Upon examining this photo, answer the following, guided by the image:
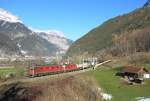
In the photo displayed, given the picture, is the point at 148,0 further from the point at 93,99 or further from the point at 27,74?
the point at 27,74

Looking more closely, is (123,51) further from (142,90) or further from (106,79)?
(142,90)

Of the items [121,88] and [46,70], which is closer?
[121,88]

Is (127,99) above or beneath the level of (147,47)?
beneath

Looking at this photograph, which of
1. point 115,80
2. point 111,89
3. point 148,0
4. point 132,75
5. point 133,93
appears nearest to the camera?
point 148,0

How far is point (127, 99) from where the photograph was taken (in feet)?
221

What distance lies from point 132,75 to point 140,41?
90515 mm

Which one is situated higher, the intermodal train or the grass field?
the intermodal train

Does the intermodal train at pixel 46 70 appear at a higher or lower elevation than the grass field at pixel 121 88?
higher

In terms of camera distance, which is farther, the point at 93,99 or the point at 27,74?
the point at 27,74

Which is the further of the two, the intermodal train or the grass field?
Answer: the intermodal train

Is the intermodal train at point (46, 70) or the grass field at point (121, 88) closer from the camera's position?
the grass field at point (121, 88)

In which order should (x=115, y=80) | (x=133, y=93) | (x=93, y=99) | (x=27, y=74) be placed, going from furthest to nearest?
1. (x=115, y=80)
2. (x=27, y=74)
3. (x=133, y=93)
4. (x=93, y=99)

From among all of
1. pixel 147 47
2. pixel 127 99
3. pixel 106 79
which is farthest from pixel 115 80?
pixel 147 47

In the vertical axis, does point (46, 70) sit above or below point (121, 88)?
above
